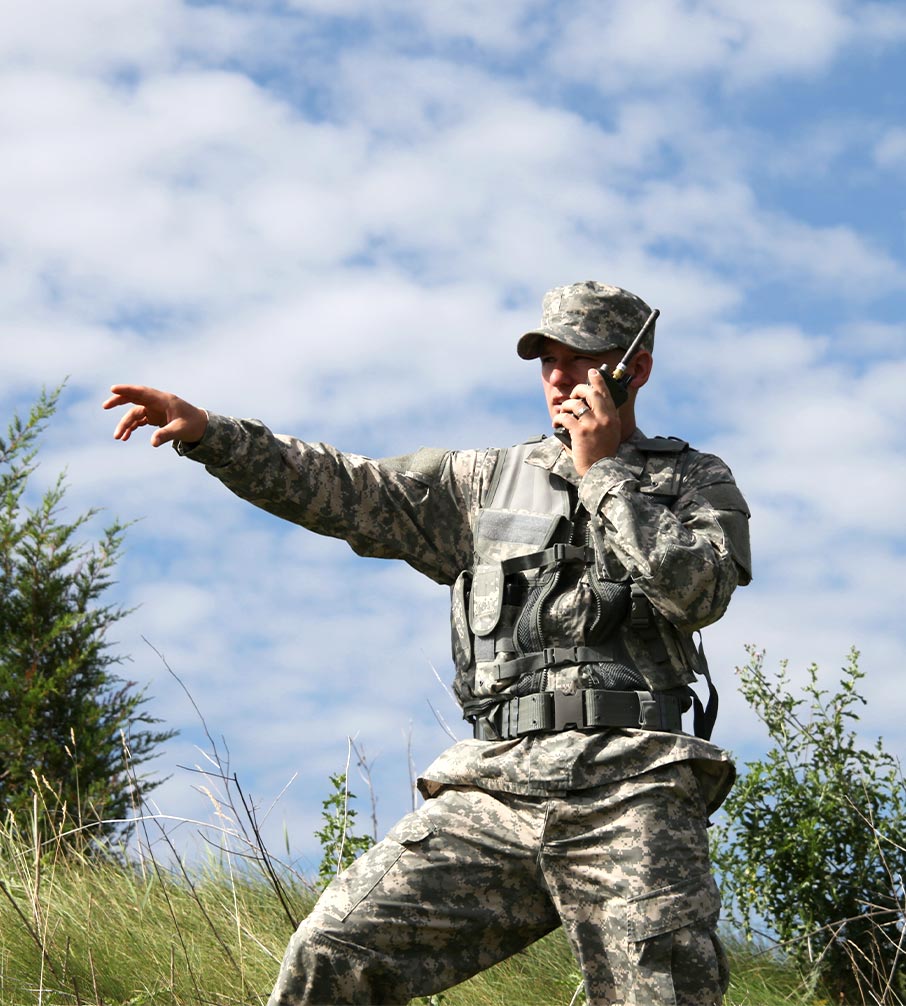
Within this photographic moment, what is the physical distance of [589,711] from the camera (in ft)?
13.5

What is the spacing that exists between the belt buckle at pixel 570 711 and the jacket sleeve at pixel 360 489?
819 mm

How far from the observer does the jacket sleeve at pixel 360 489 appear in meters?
4.44

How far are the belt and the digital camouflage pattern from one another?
0.14 ft

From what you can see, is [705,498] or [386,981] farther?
[705,498]

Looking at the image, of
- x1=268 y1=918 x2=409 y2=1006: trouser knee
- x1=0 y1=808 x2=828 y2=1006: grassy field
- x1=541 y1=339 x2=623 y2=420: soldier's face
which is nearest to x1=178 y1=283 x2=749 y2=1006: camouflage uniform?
x1=268 y1=918 x2=409 y2=1006: trouser knee

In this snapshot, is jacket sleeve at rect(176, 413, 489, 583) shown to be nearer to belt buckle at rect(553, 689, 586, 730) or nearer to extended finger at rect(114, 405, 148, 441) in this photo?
extended finger at rect(114, 405, 148, 441)

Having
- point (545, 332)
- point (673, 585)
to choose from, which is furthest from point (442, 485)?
point (673, 585)

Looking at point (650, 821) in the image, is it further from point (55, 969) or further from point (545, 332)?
point (55, 969)

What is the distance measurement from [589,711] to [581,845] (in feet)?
1.32

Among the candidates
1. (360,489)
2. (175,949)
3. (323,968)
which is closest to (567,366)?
(360,489)

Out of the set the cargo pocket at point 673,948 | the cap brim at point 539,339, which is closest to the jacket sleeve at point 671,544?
the cap brim at point 539,339

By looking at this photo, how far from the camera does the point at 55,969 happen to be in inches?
234

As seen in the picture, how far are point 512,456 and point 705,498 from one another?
0.73 meters

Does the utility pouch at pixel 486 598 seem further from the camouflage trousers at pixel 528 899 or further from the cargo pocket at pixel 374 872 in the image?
the cargo pocket at pixel 374 872
